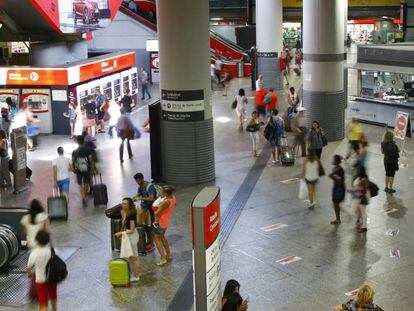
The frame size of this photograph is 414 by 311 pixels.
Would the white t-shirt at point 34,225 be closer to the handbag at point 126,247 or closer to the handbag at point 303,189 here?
the handbag at point 126,247

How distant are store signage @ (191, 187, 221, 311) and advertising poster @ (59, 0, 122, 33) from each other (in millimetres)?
18512

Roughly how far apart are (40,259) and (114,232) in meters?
2.95

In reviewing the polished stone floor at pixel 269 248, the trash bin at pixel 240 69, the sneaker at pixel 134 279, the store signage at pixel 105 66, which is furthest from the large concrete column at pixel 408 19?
the sneaker at pixel 134 279

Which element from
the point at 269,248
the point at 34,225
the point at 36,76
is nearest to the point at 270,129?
the point at 269,248

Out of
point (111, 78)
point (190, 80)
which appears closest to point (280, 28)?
point (111, 78)

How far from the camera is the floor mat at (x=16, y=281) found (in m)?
10.5

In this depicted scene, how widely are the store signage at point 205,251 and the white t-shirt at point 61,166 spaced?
7.05 metres

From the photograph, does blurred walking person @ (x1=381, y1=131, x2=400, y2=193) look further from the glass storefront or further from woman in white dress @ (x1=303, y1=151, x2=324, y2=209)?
the glass storefront

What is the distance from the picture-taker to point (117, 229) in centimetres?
1220

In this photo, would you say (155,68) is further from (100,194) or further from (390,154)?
(390,154)

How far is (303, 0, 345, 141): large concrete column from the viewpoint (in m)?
21.2

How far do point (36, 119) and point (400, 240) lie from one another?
1426cm

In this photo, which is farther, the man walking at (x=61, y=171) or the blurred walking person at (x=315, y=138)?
the blurred walking person at (x=315, y=138)

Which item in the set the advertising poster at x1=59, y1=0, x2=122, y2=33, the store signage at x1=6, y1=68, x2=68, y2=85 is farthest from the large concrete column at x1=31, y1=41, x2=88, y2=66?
the store signage at x1=6, y1=68, x2=68, y2=85
